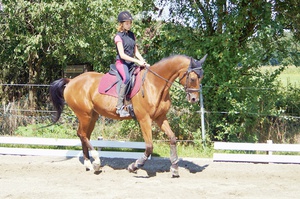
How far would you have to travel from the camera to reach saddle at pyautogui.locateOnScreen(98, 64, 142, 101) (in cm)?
796

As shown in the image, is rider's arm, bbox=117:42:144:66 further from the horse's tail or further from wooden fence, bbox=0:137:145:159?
wooden fence, bbox=0:137:145:159

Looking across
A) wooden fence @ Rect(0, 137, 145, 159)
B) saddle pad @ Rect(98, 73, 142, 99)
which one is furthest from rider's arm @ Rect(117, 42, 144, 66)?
wooden fence @ Rect(0, 137, 145, 159)

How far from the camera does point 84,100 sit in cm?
866

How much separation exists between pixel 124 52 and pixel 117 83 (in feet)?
1.94

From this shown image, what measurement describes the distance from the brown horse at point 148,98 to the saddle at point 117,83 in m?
0.09

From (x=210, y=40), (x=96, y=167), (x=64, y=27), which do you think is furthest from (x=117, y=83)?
(x=64, y=27)

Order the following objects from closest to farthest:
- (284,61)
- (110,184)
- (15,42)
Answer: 1. (110,184)
2. (284,61)
3. (15,42)

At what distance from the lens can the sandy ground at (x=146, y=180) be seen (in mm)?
6496

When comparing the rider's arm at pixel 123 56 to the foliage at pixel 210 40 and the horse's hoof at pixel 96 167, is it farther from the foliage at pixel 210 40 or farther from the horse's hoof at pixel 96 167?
the foliage at pixel 210 40

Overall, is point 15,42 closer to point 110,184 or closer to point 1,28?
point 1,28

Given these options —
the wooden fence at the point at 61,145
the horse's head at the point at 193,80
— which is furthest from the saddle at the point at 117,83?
the wooden fence at the point at 61,145

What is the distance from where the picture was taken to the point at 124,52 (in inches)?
317

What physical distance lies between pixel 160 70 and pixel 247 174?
8.26 ft

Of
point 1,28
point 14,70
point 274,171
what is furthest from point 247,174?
point 14,70
